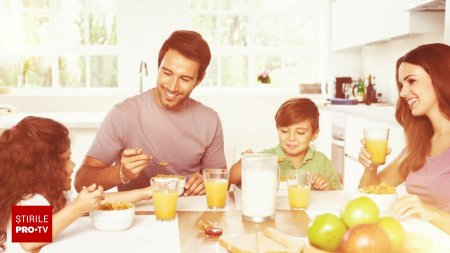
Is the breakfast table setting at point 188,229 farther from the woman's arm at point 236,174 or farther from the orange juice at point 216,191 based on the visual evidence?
the woman's arm at point 236,174

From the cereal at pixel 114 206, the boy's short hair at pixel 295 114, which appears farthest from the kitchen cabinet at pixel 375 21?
the cereal at pixel 114 206

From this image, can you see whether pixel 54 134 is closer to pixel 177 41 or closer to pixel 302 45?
pixel 177 41

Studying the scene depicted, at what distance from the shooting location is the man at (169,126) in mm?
2207

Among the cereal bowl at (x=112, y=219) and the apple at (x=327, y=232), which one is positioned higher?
the apple at (x=327, y=232)

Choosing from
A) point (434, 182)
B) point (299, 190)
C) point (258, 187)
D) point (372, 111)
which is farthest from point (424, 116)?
point (372, 111)

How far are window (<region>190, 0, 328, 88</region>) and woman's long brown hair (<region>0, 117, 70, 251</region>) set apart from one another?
4.24 meters

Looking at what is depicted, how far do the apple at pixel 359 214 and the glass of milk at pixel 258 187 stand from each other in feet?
1.14

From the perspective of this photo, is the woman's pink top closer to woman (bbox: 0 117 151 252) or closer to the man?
the man

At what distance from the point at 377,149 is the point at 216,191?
60 cm

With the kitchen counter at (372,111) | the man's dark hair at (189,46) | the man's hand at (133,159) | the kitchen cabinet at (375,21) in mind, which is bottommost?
the man's hand at (133,159)

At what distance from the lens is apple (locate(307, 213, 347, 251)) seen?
3.71 feet

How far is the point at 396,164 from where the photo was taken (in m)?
2.08

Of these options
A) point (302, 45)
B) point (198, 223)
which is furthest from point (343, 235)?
point (302, 45)

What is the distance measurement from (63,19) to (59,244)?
4729mm
